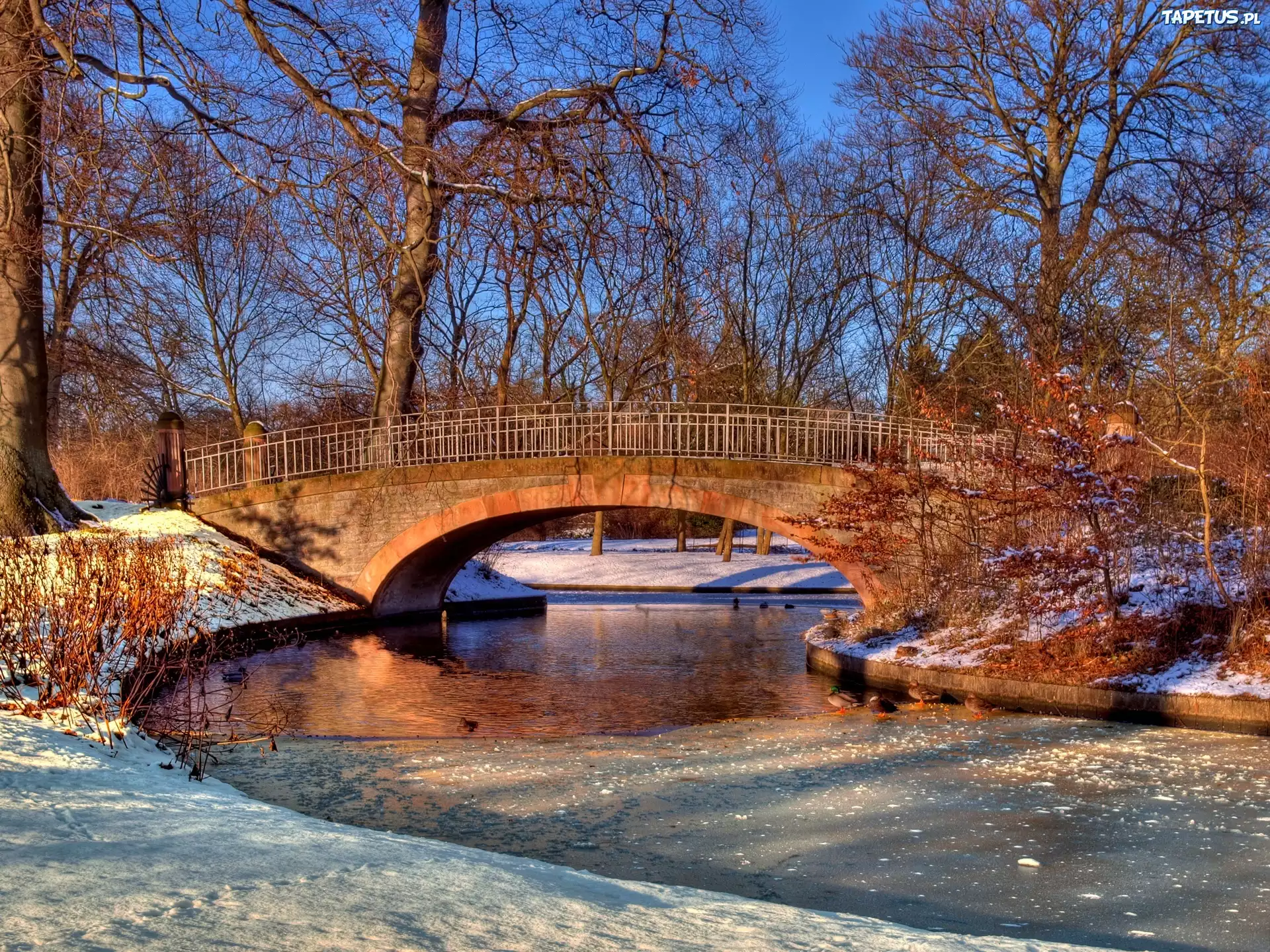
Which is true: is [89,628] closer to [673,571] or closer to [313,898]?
[313,898]

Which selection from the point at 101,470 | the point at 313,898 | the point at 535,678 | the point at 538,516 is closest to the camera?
the point at 313,898

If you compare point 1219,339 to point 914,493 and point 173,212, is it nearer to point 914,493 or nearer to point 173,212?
point 914,493

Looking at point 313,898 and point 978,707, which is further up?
point 313,898

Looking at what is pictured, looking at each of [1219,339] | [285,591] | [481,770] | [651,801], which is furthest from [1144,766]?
[1219,339]

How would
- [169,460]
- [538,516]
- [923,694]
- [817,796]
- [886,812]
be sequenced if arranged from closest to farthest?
[886,812] < [817,796] < [923,694] < [169,460] < [538,516]

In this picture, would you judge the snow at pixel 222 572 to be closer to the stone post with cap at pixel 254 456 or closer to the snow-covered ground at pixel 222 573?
the snow-covered ground at pixel 222 573

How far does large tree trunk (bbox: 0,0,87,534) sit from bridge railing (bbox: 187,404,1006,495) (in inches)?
148

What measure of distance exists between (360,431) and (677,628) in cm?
531

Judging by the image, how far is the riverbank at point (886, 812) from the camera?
15.2 feet

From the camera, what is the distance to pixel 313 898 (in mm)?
3410

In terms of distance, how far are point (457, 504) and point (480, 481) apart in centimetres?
45

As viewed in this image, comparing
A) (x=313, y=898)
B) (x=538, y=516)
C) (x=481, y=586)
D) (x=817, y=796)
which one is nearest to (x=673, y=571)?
(x=481, y=586)

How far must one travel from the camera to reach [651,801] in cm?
638

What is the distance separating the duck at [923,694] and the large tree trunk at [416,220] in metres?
4.89
